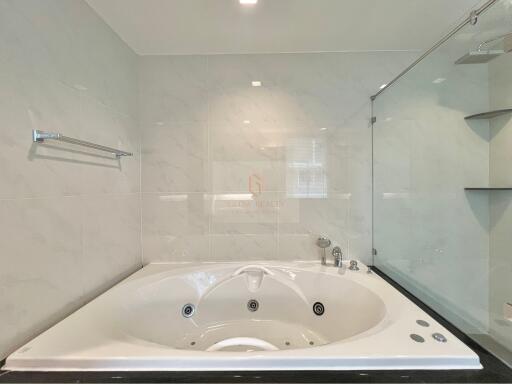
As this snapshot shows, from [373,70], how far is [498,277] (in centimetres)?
147

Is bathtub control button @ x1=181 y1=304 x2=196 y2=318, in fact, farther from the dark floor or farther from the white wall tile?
the dark floor

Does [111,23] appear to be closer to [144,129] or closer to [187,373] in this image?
[144,129]

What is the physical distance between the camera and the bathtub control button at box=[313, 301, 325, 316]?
1419 millimetres

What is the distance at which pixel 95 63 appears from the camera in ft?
3.87

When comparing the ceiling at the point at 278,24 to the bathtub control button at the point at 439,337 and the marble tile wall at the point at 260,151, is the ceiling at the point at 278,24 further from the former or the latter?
the bathtub control button at the point at 439,337

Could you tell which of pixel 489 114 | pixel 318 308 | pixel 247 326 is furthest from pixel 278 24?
pixel 247 326

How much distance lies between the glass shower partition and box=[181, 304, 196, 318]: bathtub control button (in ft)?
4.31

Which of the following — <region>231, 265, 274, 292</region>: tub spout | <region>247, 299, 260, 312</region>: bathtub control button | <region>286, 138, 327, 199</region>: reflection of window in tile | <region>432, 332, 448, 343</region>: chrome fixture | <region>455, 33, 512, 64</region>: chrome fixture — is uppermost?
<region>455, 33, 512, 64</region>: chrome fixture

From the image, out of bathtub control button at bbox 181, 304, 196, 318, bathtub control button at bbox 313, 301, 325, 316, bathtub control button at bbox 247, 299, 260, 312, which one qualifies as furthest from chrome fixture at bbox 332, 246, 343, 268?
bathtub control button at bbox 181, 304, 196, 318

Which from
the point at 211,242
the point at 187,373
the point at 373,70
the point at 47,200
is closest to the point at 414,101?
the point at 373,70

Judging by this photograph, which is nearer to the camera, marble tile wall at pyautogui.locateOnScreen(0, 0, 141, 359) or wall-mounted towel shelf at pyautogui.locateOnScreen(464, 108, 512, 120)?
marble tile wall at pyautogui.locateOnScreen(0, 0, 141, 359)

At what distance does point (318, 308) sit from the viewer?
1.43 m

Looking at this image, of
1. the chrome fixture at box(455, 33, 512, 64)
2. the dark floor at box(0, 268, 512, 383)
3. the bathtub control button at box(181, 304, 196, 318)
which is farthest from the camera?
the bathtub control button at box(181, 304, 196, 318)

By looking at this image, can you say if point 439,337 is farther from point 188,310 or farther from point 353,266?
point 188,310
